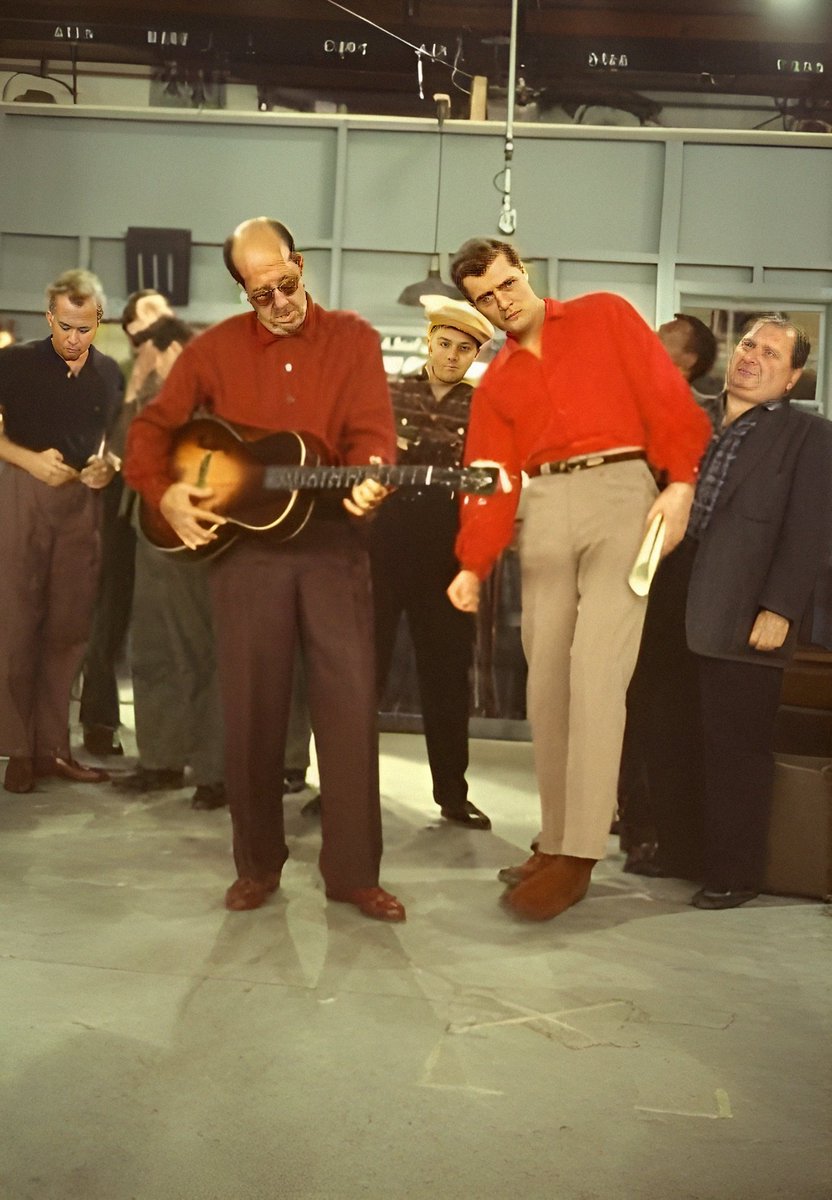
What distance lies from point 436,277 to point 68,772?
13.2 ft

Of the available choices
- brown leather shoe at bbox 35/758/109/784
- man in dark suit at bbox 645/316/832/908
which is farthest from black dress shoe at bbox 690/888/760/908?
brown leather shoe at bbox 35/758/109/784

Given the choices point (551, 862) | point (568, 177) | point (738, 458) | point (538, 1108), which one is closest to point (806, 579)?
point (738, 458)

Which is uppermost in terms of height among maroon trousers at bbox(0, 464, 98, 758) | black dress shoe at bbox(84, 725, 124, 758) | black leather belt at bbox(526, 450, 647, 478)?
black leather belt at bbox(526, 450, 647, 478)

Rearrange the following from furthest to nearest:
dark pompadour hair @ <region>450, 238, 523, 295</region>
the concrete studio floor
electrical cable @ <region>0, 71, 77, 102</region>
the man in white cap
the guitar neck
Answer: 1. electrical cable @ <region>0, 71, 77, 102</region>
2. the man in white cap
3. dark pompadour hair @ <region>450, 238, 523, 295</region>
4. the guitar neck
5. the concrete studio floor

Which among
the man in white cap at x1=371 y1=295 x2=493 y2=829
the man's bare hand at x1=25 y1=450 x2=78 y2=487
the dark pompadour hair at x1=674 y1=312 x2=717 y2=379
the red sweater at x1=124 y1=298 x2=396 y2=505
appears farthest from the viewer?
the man's bare hand at x1=25 y1=450 x2=78 y2=487

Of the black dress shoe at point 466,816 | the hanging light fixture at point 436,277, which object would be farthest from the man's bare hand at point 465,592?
the hanging light fixture at point 436,277

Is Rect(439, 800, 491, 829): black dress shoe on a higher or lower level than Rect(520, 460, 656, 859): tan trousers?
lower

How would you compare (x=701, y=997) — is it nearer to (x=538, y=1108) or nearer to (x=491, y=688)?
(x=538, y=1108)

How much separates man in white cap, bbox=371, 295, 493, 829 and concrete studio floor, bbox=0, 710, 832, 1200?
602mm

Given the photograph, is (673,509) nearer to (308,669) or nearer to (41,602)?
(308,669)

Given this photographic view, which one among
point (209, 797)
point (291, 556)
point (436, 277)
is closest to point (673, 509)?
point (291, 556)

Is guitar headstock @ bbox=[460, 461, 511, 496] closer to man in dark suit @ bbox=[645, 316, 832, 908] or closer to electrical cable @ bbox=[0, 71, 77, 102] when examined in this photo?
man in dark suit @ bbox=[645, 316, 832, 908]

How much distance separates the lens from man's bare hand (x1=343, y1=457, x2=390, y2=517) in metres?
2.99

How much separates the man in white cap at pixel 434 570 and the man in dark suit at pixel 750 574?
961mm
